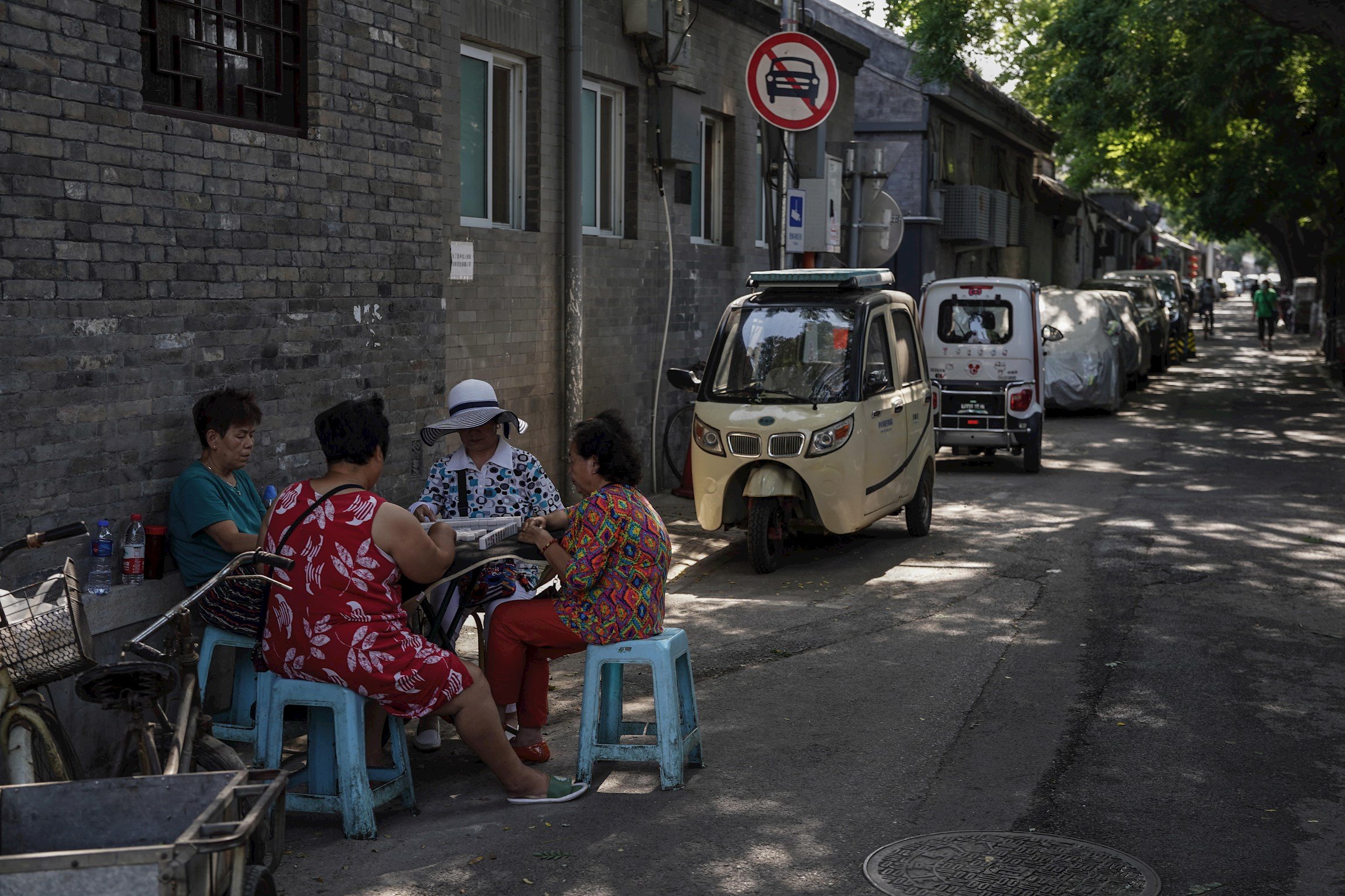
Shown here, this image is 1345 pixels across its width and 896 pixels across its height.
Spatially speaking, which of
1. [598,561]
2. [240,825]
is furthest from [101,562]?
[240,825]

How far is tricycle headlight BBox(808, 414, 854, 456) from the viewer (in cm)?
1050

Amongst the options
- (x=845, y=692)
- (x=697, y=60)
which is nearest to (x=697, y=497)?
(x=845, y=692)

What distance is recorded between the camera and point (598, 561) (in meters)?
5.90

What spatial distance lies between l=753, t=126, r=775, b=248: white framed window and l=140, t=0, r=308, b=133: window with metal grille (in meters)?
9.26

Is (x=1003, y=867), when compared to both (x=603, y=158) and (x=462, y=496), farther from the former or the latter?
(x=603, y=158)

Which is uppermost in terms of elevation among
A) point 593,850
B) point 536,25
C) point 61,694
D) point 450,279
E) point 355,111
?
point 536,25

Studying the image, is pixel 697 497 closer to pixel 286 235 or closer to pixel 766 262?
pixel 286 235

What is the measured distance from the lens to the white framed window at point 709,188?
51.9 ft

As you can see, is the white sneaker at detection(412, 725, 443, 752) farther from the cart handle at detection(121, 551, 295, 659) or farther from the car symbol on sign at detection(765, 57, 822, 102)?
the car symbol on sign at detection(765, 57, 822, 102)

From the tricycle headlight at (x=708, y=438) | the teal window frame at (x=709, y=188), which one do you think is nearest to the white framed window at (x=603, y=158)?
the teal window frame at (x=709, y=188)

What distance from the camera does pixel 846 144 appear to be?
1549cm

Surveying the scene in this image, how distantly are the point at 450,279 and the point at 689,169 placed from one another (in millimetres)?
5036

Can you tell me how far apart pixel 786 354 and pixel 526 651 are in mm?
5412

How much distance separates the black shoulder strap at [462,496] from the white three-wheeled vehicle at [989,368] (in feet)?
33.3
